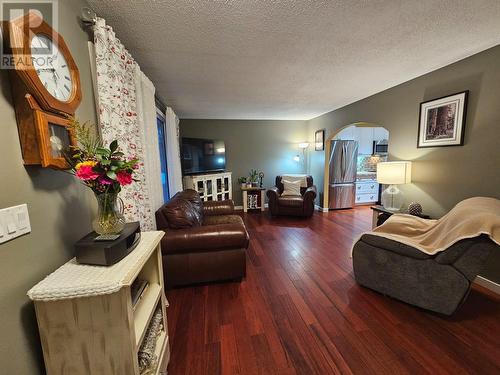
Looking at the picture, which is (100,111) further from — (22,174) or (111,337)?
(111,337)

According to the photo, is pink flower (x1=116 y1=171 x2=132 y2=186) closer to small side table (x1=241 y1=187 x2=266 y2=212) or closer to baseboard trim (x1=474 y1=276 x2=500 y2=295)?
baseboard trim (x1=474 y1=276 x2=500 y2=295)

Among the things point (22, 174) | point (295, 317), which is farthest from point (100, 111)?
point (295, 317)

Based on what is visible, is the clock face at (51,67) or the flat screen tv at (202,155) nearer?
the clock face at (51,67)

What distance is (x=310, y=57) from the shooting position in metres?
2.03

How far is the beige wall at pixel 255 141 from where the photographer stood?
5.19 metres

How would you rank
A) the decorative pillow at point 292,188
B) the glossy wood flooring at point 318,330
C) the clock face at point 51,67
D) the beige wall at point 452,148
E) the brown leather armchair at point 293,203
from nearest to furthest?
the clock face at point 51,67 < the glossy wood flooring at point 318,330 < the beige wall at point 452,148 < the brown leather armchair at point 293,203 < the decorative pillow at point 292,188

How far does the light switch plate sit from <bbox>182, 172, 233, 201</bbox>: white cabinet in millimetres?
3378

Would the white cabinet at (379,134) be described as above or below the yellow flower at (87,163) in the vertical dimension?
above

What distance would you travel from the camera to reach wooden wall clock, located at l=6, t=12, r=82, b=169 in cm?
75

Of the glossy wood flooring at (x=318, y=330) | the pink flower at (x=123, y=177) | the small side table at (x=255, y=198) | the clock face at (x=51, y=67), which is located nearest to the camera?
the clock face at (x=51, y=67)

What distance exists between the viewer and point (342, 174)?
496cm

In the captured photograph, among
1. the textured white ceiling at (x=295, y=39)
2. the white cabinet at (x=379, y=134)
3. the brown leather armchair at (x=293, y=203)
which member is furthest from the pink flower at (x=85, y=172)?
the white cabinet at (x=379, y=134)

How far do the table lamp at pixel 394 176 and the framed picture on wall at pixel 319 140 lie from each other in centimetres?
215

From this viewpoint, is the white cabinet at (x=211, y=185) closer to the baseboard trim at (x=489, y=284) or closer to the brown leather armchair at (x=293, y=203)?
the brown leather armchair at (x=293, y=203)
